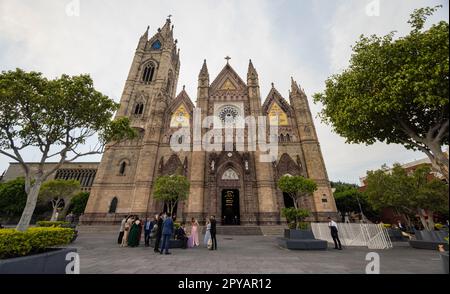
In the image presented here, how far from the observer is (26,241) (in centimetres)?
490

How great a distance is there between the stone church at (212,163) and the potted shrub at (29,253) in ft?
57.3

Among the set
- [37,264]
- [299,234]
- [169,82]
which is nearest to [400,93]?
[299,234]

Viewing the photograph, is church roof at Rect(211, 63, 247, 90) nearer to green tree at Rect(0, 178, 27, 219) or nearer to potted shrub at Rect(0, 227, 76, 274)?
potted shrub at Rect(0, 227, 76, 274)

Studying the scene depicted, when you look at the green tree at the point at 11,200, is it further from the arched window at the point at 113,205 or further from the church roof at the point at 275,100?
the church roof at the point at 275,100

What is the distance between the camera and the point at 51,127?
35.4 feet

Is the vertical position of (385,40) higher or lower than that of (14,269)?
higher

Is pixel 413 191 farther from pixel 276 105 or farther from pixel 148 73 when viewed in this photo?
pixel 148 73

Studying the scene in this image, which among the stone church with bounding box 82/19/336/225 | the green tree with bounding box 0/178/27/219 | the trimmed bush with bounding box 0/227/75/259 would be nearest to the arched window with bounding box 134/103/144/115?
the stone church with bounding box 82/19/336/225

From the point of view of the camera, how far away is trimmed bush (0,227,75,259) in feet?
14.9

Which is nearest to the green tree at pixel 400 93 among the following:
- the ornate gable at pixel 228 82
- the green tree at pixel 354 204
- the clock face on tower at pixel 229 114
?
the clock face on tower at pixel 229 114

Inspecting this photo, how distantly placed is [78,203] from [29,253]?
111ft

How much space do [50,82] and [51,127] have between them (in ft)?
7.85
